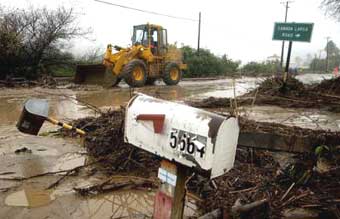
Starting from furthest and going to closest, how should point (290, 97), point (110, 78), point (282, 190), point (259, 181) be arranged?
point (110, 78) < point (290, 97) < point (259, 181) < point (282, 190)

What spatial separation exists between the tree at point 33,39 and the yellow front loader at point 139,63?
2826mm

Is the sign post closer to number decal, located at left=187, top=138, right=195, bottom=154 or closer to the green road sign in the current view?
the green road sign

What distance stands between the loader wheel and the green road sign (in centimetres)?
793

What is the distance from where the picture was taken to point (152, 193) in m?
3.96

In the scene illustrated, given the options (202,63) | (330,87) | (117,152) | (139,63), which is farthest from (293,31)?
(202,63)

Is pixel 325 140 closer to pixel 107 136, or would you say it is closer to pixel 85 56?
pixel 107 136

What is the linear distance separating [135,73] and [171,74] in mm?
3519

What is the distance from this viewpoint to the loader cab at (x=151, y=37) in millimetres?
17672

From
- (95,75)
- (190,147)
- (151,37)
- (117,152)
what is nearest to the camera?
(190,147)

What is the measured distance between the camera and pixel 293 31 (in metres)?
11.8

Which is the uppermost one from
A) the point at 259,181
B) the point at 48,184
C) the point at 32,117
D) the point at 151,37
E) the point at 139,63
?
the point at 151,37

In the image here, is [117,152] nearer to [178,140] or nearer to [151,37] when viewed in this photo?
[178,140]

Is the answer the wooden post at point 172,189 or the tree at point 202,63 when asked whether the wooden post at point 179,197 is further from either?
the tree at point 202,63

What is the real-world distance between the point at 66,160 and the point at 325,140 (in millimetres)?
3295
